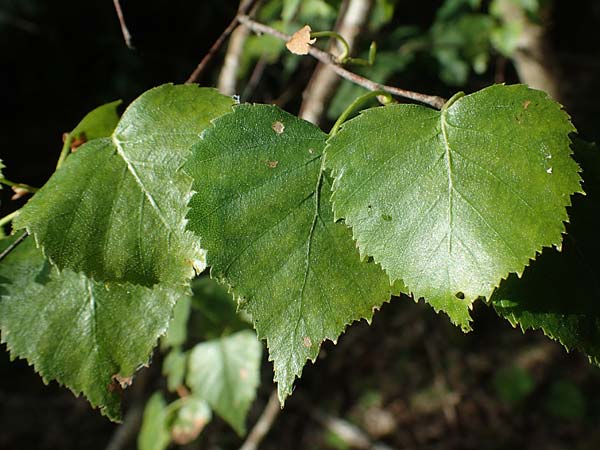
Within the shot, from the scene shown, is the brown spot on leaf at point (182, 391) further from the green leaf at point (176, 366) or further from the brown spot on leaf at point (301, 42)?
the brown spot on leaf at point (301, 42)

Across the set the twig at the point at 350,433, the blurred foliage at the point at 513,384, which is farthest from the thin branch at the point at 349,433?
the blurred foliage at the point at 513,384

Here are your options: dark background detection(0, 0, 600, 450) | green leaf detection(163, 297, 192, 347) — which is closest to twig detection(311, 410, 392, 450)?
dark background detection(0, 0, 600, 450)

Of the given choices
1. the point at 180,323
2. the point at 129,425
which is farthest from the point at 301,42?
the point at 129,425

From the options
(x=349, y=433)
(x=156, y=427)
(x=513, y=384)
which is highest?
(x=156, y=427)

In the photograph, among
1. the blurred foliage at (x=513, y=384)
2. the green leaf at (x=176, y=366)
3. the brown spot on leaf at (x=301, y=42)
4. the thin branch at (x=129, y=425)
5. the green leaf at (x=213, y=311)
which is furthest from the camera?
the blurred foliage at (x=513, y=384)

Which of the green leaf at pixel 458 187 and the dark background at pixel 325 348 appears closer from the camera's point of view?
the green leaf at pixel 458 187

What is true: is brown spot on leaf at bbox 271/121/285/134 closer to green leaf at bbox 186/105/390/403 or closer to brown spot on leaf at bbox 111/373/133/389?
green leaf at bbox 186/105/390/403

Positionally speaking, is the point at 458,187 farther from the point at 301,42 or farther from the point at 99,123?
the point at 99,123
